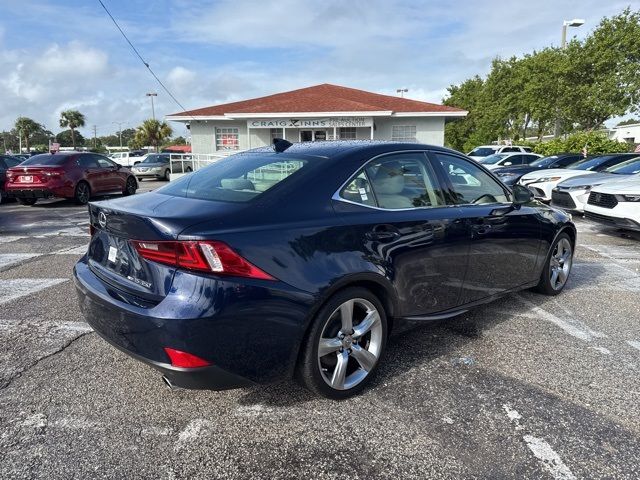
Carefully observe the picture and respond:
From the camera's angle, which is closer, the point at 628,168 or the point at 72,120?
the point at 628,168

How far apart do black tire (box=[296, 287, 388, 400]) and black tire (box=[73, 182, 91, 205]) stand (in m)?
12.0

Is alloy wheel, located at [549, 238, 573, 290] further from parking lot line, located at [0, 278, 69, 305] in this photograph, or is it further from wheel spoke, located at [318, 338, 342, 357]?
parking lot line, located at [0, 278, 69, 305]

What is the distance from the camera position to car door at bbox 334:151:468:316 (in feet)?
9.66

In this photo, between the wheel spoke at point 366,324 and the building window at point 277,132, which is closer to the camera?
the wheel spoke at point 366,324

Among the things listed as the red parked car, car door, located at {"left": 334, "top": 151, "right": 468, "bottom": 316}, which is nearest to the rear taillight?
car door, located at {"left": 334, "top": 151, "right": 468, "bottom": 316}

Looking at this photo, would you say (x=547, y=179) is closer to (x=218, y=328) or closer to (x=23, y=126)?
(x=218, y=328)

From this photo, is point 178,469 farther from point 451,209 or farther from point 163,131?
point 163,131

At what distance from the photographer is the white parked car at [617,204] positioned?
7.43 metres

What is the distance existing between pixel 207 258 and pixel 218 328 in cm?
35

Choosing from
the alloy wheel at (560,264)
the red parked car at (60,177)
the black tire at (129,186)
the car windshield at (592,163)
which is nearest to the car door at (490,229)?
the alloy wheel at (560,264)

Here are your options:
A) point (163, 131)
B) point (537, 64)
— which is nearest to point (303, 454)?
point (537, 64)

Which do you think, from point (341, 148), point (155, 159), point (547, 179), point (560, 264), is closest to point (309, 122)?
point (155, 159)

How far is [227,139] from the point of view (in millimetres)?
24281

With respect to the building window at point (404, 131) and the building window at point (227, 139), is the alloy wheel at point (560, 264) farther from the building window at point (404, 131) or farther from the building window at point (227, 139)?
the building window at point (227, 139)
